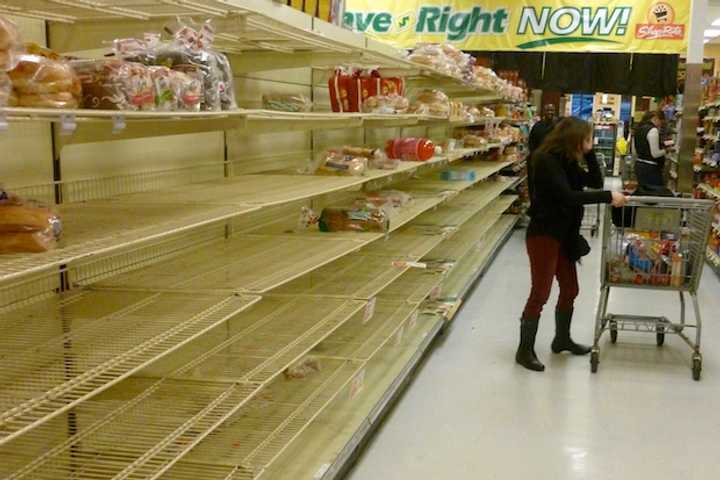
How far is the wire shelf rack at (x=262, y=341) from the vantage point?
2760 millimetres

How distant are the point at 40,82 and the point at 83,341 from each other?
2.48ft

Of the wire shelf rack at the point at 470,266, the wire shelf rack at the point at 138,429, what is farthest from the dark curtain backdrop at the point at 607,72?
the wire shelf rack at the point at 138,429

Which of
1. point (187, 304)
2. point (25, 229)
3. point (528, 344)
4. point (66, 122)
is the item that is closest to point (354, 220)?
point (528, 344)

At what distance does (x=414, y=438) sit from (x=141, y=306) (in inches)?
71.8

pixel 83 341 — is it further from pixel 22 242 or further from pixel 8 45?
pixel 8 45

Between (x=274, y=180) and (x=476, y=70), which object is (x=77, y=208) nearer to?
(x=274, y=180)

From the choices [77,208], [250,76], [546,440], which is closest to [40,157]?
[77,208]

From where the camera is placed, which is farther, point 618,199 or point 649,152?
point 649,152

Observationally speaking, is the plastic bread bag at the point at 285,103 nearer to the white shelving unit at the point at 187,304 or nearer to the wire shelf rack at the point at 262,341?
the white shelving unit at the point at 187,304

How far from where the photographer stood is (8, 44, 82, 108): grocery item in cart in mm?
1639

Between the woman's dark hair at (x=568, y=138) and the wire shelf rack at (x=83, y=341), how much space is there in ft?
8.77

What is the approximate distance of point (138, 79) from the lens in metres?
1.88

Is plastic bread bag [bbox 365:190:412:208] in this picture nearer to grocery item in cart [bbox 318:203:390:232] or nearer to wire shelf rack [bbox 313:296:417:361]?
grocery item in cart [bbox 318:203:390:232]

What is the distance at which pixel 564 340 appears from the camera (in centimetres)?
503
